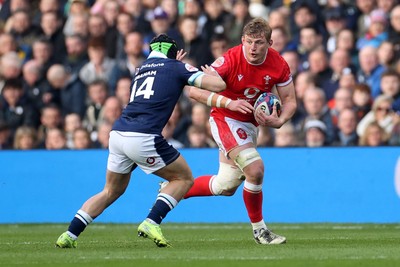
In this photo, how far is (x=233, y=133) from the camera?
11727 mm

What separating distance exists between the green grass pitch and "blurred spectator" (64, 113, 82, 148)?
2.75 m

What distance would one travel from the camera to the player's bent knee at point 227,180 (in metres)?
12.0

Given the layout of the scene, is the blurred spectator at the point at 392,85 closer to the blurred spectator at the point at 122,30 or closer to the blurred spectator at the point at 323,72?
the blurred spectator at the point at 323,72

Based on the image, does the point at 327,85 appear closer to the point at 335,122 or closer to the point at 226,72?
the point at 335,122

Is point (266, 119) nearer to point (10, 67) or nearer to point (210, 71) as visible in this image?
point (210, 71)

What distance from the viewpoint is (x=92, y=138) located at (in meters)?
17.3

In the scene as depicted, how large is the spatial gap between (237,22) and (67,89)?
298 cm

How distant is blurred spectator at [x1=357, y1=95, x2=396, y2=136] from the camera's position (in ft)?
51.6

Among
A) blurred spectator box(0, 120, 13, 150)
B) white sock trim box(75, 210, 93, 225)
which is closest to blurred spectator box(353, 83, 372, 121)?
blurred spectator box(0, 120, 13, 150)

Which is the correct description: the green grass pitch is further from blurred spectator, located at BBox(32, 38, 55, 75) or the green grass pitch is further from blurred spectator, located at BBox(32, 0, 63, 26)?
blurred spectator, located at BBox(32, 0, 63, 26)

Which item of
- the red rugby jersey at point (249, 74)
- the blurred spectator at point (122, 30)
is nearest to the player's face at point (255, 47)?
the red rugby jersey at point (249, 74)

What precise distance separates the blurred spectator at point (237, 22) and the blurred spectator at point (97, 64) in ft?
6.74

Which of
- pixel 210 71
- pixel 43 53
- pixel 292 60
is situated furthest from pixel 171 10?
pixel 210 71

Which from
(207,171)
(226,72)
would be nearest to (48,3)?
(207,171)
